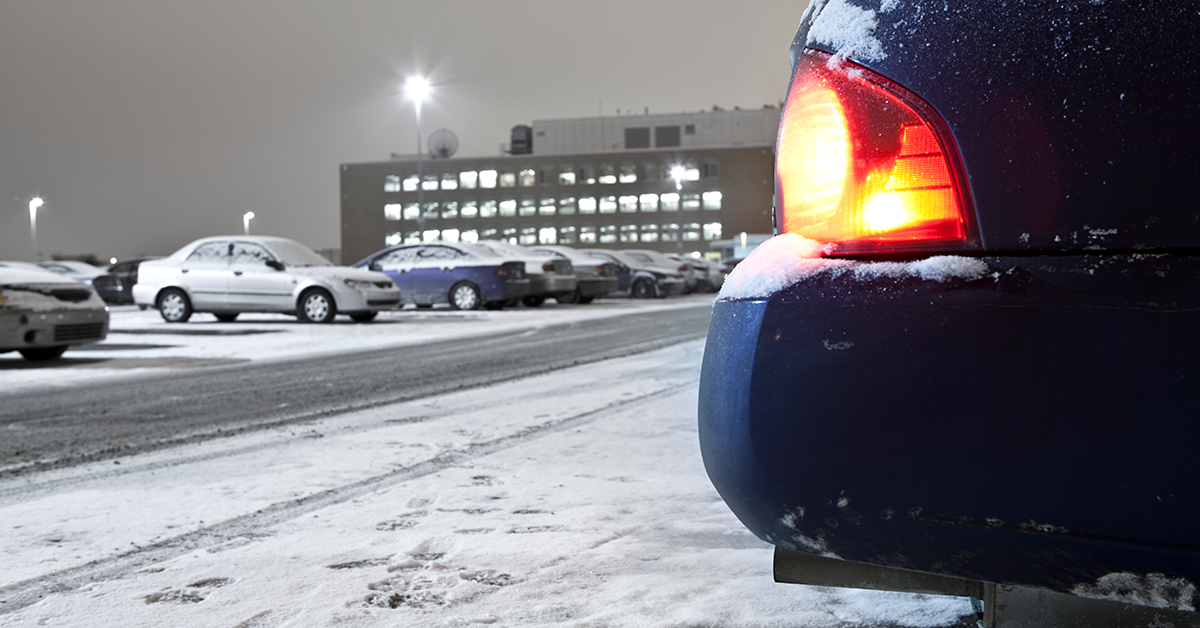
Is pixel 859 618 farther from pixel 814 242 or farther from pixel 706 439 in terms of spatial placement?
pixel 814 242

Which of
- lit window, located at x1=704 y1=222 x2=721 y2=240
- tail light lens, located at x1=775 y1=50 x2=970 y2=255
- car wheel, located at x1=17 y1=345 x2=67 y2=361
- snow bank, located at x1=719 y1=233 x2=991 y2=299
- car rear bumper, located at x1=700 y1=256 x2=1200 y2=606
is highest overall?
lit window, located at x1=704 y1=222 x2=721 y2=240

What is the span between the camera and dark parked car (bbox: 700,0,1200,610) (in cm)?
140

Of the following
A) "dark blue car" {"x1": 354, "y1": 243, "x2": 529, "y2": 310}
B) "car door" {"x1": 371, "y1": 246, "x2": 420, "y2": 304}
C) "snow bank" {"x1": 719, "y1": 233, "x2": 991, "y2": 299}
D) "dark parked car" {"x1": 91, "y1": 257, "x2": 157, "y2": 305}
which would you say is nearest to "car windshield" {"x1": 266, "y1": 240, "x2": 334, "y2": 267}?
"dark blue car" {"x1": 354, "y1": 243, "x2": 529, "y2": 310}

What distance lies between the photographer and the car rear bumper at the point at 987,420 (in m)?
1.38

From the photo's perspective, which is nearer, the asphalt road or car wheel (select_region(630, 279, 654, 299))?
the asphalt road

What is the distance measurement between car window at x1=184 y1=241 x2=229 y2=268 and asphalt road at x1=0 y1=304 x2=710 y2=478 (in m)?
6.36

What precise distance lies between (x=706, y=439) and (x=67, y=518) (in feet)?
9.75

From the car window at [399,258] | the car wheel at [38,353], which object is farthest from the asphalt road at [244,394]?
the car window at [399,258]

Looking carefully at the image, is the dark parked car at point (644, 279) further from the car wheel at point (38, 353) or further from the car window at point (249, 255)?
the car wheel at point (38, 353)

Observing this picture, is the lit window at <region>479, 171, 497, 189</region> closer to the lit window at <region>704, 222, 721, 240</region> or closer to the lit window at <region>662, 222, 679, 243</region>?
the lit window at <region>662, 222, 679, 243</region>

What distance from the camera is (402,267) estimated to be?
20188mm

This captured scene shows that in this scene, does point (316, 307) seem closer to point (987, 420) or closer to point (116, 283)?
point (116, 283)

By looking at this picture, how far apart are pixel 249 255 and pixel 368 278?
208 centimetres

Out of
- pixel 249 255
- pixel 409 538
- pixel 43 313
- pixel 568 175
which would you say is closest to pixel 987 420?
pixel 409 538
